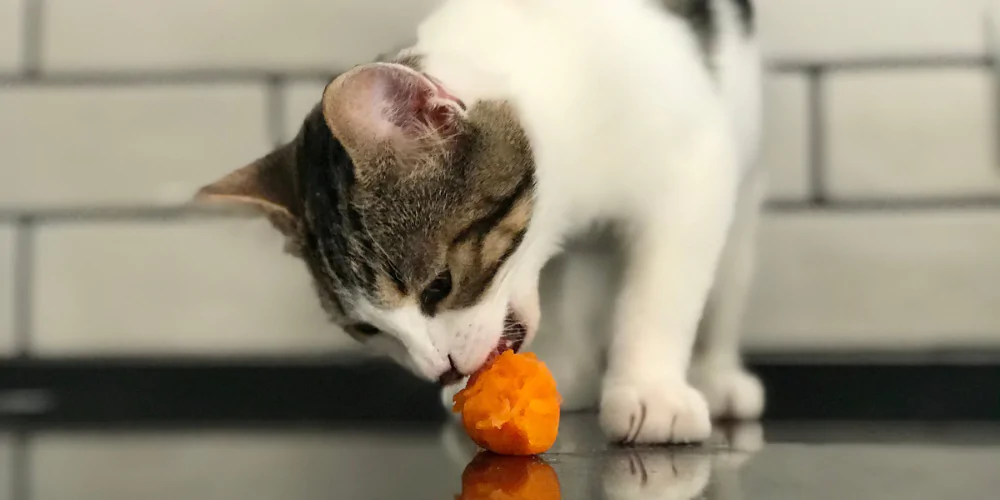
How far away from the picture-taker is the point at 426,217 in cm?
81

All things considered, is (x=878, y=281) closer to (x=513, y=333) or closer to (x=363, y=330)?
(x=513, y=333)

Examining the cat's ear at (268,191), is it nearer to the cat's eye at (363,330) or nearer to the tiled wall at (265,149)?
the cat's eye at (363,330)

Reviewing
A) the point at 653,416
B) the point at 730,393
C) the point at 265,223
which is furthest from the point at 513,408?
the point at 265,223

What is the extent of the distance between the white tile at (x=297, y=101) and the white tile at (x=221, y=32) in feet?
0.10

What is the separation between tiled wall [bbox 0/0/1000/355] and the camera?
1240mm

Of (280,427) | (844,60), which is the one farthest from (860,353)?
(280,427)

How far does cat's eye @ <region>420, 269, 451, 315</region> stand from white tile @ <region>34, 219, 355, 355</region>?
50 cm

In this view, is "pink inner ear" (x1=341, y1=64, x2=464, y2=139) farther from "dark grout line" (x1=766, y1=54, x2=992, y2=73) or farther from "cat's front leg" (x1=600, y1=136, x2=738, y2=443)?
"dark grout line" (x1=766, y1=54, x2=992, y2=73)

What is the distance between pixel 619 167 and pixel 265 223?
54 centimetres

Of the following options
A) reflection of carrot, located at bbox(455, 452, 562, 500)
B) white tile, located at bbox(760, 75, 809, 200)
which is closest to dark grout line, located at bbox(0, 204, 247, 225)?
reflection of carrot, located at bbox(455, 452, 562, 500)

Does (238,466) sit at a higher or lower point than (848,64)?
lower

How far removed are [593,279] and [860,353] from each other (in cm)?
41

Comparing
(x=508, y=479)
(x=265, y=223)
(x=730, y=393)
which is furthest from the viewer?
(x=265, y=223)

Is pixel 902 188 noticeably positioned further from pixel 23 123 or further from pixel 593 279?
pixel 23 123
